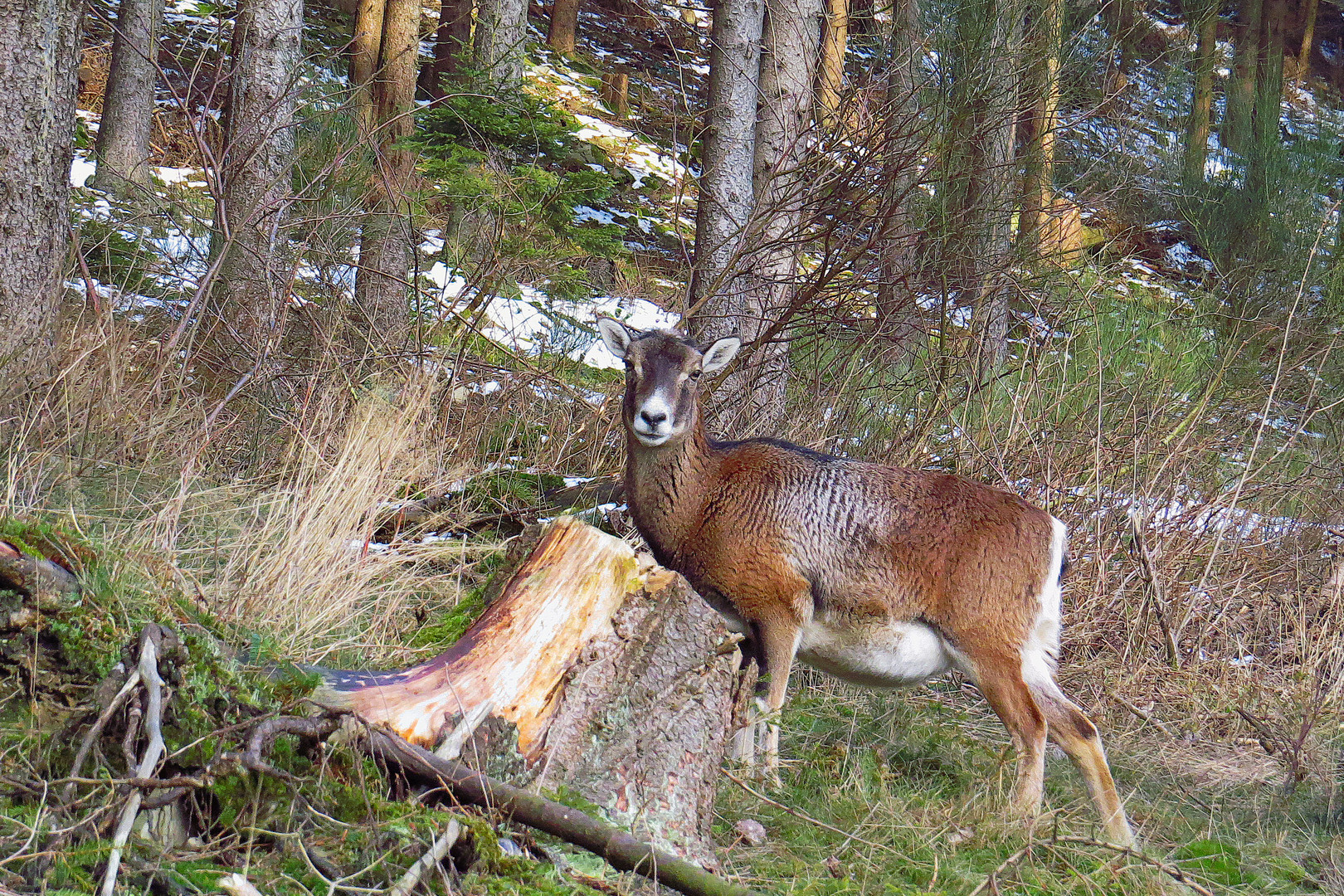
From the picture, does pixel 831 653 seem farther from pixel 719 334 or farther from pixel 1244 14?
pixel 1244 14

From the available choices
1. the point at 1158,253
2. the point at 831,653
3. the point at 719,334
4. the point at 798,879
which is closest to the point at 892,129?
the point at 719,334

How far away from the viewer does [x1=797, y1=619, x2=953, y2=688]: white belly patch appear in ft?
18.2

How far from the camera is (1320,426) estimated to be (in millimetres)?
10305

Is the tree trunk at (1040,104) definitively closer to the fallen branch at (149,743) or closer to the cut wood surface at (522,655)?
the cut wood surface at (522,655)

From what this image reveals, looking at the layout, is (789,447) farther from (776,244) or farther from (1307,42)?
(1307,42)

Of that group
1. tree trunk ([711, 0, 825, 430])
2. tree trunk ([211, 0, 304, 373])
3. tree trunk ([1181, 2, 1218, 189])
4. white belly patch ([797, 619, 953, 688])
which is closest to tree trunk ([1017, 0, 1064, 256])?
tree trunk ([711, 0, 825, 430])

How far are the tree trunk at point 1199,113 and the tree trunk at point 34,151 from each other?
8626 millimetres

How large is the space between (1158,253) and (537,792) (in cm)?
1763

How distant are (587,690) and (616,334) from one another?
2.60 meters

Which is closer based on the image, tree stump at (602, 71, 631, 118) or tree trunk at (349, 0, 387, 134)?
tree trunk at (349, 0, 387, 134)

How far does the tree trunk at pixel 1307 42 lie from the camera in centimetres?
2456

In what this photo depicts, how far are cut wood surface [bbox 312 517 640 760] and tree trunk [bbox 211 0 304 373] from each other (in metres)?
3.82

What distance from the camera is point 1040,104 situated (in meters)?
8.92

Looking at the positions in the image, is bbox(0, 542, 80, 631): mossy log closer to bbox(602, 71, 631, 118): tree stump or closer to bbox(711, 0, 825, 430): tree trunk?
bbox(711, 0, 825, 430): tree trunk
